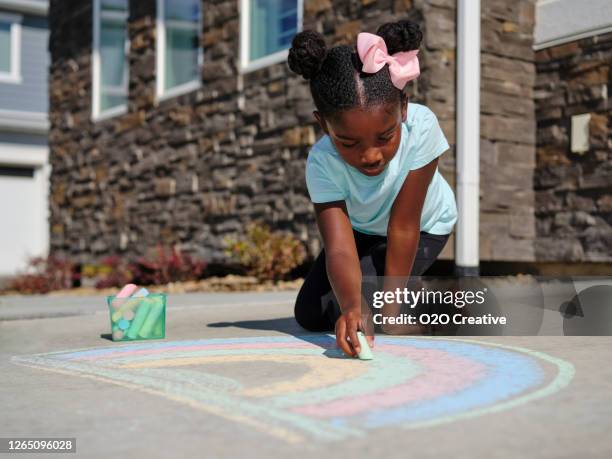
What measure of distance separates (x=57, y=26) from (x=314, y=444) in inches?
528

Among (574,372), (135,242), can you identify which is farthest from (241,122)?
(574,372)

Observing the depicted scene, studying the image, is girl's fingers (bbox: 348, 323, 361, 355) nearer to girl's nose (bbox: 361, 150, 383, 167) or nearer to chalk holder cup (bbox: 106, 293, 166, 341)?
girl's nose (bbox: 361, 150, 383, 167)

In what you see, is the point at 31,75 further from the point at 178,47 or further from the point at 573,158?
the point at 573,158

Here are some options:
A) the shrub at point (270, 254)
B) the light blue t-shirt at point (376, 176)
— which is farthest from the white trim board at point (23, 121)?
the light blue t-shirt at point (376, 176)

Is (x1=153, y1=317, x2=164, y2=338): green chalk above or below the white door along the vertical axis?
below

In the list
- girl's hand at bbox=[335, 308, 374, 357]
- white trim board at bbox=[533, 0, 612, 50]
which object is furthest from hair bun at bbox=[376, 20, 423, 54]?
white trim board at bbox=[533, 0, 612, 50]

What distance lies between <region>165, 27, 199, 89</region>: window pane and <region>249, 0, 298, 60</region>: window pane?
4.22 feet

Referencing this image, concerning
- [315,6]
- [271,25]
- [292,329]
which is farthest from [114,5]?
[292,329]

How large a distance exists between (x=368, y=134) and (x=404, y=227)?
656 mm

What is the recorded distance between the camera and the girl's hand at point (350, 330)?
315 cm

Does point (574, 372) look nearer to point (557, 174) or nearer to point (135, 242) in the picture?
point (557, 174)

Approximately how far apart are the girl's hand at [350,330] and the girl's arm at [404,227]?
0.59 metres

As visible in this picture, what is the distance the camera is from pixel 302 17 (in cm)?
854

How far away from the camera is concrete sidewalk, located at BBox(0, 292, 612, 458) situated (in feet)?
6.51
